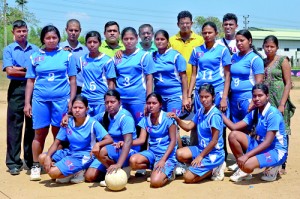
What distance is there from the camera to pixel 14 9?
50.4 metres

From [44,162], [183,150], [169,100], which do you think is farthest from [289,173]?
[44,162]

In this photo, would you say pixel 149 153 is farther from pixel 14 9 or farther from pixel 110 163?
pixel 14 9

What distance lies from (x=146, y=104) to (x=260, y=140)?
1708 millimetres

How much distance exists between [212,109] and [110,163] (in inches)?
65.0

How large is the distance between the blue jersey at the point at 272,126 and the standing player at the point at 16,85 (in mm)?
3589

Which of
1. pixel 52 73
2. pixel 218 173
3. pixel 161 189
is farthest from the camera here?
pixel 52 73

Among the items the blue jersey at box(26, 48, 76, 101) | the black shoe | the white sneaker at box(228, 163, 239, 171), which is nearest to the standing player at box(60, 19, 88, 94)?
the blue jersey at box(26, 48, 76, 101)

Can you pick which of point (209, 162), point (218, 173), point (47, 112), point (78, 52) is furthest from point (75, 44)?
point (218, 173)

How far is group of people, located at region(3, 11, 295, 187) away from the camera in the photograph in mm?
6480

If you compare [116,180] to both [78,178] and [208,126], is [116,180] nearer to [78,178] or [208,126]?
[78,178]

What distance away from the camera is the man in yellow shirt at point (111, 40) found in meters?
7.24

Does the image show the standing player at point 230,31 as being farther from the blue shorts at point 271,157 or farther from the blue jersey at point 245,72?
the blue shorts at point 271,157

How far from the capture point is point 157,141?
21.9 ft

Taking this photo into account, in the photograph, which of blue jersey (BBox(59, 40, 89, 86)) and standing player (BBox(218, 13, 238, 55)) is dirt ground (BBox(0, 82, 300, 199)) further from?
standing player (BBox(218, 13, 238, 55))
